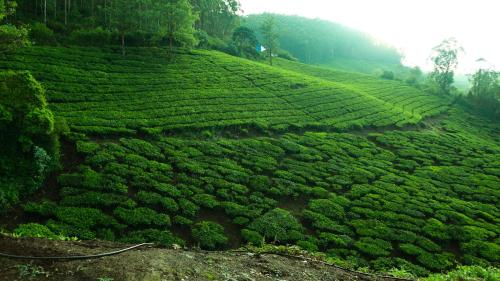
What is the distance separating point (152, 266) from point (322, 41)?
142106 millimetres

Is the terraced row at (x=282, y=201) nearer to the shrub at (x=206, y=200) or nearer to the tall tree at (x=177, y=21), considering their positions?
the shrub at (x=206, y=200)

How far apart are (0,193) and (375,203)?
20237mm

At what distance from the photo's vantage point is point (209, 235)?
1797 cm

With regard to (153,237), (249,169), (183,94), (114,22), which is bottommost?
(153,237)

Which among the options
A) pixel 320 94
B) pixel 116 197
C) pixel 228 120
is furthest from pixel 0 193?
pixel 320 94

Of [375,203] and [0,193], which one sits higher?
[0,193]

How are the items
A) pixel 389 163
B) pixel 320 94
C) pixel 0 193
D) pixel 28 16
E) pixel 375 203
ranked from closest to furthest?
pixel 0 193 → pixel 375 203 → pixel 389 163 → pixel 28 16 → pixel 320 94

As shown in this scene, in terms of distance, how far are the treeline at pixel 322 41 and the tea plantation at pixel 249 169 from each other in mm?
87567

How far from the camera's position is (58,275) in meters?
7.73

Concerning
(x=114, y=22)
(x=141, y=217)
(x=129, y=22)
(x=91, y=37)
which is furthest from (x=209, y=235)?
(x=114, y=22)

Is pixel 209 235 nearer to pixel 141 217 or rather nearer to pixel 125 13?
pixel 141 217

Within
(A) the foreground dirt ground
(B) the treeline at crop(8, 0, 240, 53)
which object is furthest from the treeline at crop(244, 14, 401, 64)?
(A) the foreground dirt ground

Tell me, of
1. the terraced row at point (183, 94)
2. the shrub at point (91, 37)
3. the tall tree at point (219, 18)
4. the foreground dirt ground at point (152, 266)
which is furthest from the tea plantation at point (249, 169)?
the tall tree at point (219, 18)

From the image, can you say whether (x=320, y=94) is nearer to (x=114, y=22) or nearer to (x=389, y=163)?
(x=389, y=163)
